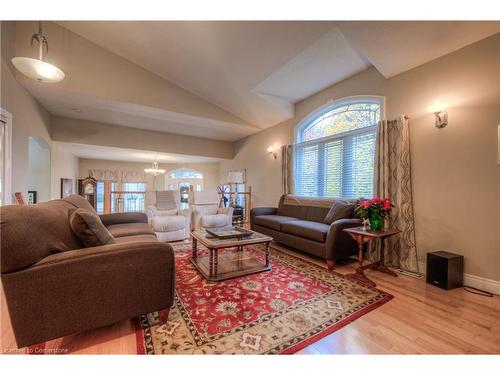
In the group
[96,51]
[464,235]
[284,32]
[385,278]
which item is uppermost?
[96,51]

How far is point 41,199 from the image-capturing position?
15.0ft

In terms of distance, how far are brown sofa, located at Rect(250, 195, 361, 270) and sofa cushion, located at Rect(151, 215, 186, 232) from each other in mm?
1361

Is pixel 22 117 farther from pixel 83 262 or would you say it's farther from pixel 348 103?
pixel 348 103

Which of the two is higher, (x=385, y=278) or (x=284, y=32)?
(x=284, y=32)

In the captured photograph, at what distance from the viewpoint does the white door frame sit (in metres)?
2.67

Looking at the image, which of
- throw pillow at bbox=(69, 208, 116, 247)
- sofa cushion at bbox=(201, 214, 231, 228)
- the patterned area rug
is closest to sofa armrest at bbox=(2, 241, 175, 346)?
throw pillow at bbox=(69, 208, 116, 247)

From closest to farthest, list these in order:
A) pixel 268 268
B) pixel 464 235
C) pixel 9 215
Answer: pixel 9 215, pixel 464 235, pixel 268 268

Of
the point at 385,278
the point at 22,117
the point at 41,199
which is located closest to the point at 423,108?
the point at 385,278

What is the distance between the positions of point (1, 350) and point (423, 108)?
14.4ft

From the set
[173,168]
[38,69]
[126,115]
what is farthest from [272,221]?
[173,168]

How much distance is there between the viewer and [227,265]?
8.77ft

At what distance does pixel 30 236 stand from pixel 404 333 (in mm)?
2457

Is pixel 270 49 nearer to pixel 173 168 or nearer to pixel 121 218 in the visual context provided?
pixel 121 218

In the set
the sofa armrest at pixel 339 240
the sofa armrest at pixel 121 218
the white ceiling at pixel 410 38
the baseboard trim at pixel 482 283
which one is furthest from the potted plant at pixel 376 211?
the sofa armrest at pixel 121 218
